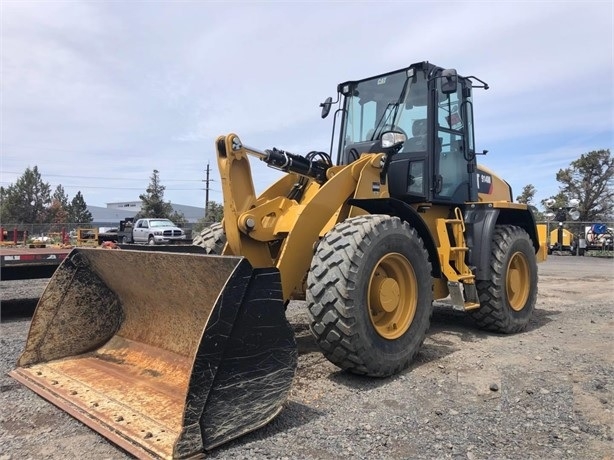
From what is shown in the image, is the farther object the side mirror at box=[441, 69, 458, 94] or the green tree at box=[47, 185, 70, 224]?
the green tree at box=[47, 185, 70, 224]

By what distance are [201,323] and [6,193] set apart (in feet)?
166

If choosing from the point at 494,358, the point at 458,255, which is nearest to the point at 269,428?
the point at 494,358

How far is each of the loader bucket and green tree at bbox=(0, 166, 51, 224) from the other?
1890 inches

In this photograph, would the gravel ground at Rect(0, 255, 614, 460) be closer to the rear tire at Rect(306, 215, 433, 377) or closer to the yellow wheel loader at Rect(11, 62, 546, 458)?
the yellow wheel loader at Rect(11, 62, 546, 458)

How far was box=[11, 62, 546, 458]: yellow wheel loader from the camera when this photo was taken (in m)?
3.04

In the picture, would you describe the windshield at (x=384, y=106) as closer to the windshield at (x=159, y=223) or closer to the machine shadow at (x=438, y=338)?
the machine shadow at (x=438, y=338)

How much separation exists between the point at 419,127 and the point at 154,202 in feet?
143

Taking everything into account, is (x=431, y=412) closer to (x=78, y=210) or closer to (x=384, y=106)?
(x=384, y=106)

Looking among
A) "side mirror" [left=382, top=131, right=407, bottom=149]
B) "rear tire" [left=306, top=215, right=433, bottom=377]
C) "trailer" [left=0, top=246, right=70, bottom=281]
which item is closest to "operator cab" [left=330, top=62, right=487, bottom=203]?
"side mirror" [left=382, top=131, right=407, bottom=149]

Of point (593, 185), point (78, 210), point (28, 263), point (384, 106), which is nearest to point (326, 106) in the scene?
point (384, 106)

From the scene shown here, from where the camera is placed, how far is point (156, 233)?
26891 millimetres

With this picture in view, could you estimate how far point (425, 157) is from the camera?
18.6 feet

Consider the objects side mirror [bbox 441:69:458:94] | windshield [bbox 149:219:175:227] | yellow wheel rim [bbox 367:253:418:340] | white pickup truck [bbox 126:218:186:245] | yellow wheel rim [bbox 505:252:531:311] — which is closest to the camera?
yellow wheel rim [bbox 367:253:418:340]

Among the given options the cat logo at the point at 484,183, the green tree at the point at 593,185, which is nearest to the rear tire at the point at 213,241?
the cat logo at the point at 484,183
